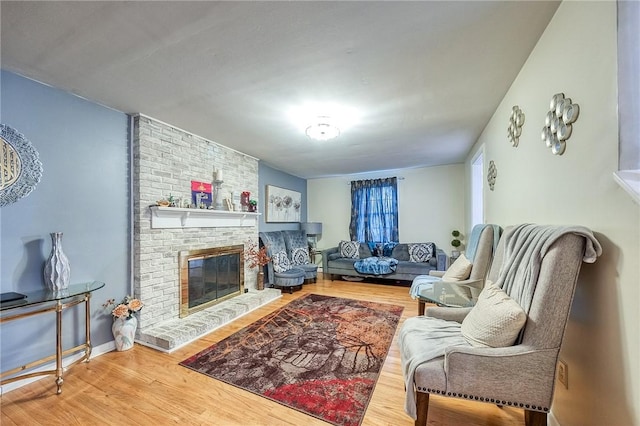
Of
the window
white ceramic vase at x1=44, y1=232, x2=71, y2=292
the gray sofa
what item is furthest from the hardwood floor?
the gray sofa

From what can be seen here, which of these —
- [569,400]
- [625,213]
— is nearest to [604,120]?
[625,213]

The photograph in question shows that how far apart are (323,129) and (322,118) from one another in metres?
0.11

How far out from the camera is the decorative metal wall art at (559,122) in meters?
1.25

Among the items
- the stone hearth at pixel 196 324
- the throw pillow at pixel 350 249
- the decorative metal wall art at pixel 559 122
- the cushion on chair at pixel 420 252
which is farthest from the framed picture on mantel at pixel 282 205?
the decorative metal wall art at pixel 559 122

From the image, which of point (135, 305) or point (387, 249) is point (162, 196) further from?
point (387, 249)

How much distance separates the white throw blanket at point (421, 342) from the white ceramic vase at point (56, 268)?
2.69m

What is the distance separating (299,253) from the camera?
519 centimetres

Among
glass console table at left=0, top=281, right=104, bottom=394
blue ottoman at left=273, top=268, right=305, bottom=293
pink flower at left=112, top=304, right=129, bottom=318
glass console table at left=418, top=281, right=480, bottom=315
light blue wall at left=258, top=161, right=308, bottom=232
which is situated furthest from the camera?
light blue wall at left=258, top=161, right=308, bottom=232

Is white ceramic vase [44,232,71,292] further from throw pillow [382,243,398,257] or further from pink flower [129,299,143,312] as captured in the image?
throw pillow [382,243,398,257]

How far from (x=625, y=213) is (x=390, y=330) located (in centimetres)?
235

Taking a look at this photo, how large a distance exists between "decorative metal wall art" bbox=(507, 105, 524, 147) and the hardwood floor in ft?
6.54

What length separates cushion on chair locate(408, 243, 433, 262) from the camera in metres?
4.90

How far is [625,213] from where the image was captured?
942 mm

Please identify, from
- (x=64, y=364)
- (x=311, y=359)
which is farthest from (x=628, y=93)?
(x=64, y=364)
